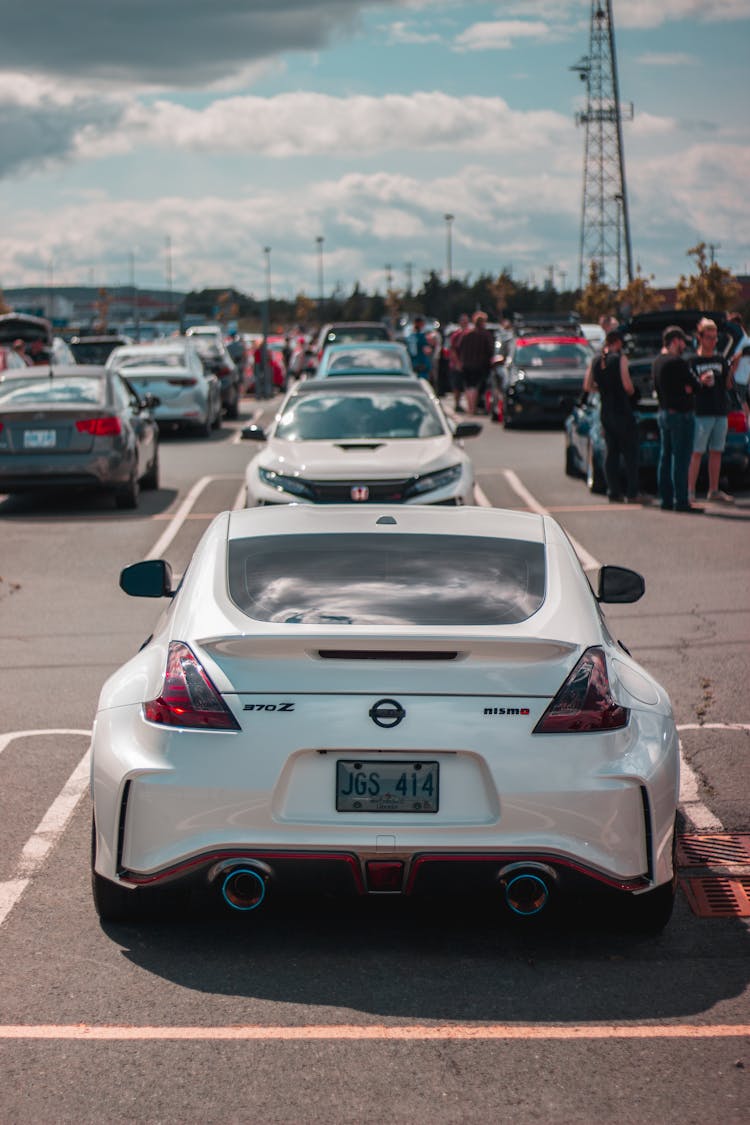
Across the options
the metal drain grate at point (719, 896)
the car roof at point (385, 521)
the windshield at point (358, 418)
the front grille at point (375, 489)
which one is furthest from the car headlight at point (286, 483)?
the metal drain grate at point (719, 896)

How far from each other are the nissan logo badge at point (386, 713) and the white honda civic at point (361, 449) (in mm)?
7217

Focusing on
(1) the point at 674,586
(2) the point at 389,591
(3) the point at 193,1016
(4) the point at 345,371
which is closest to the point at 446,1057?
(3) the point at 193,1016

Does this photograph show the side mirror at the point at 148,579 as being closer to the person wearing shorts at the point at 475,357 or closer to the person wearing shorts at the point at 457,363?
the person wearing shorts at the point at 475,357

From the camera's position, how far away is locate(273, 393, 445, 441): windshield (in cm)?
1445

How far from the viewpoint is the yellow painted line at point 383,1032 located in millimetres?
4340

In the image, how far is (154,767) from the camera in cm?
486

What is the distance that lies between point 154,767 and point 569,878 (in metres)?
1.23

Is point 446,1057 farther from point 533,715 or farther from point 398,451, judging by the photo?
point 398,451

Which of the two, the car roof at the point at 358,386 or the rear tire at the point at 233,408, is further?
the rear tire at the point at 233,408

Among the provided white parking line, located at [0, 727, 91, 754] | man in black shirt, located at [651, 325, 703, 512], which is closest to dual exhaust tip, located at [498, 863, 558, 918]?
white parking line, located at [0, 727, 91, 754]

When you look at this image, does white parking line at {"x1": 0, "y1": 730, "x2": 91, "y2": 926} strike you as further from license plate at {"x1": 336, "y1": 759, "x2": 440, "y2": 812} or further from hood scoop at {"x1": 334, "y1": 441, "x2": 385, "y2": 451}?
hood scoop at {"x1": 334, "y1": 441, "x2": 385, "y2": 451}

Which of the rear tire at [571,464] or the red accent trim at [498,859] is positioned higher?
the red accent trim at [498,859]

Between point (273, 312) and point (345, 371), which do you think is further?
point (273, 312)

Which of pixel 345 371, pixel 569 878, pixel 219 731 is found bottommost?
pixel 345 371
